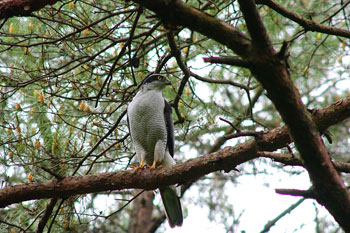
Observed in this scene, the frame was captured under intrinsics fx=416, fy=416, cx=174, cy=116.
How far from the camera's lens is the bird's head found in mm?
4586

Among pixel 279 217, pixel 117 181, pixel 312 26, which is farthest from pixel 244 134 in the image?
pixel 279 217

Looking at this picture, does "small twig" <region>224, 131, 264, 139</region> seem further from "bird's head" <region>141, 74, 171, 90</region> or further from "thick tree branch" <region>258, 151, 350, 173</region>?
"bird's head" <region>141, 74, 171, 90</region>

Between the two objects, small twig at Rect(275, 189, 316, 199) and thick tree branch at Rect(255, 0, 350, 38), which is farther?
thick tree branch at Rect(255, 0, 350, 38)

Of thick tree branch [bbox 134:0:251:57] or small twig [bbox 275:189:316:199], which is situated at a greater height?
thick tree branch [bbox 134:0:251:57]

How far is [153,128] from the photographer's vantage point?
462 centimetres

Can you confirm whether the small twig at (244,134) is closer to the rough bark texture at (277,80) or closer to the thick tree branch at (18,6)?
the rough bark texture at (277,80)

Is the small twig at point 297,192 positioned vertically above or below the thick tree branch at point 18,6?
below

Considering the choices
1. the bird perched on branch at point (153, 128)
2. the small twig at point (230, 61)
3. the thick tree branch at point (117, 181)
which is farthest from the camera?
the bird perched on branch at point (153, 128)

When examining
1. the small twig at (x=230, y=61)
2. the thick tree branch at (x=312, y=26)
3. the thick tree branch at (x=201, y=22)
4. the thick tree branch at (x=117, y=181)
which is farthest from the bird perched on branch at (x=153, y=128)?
the small twig at (x=230, y=61)

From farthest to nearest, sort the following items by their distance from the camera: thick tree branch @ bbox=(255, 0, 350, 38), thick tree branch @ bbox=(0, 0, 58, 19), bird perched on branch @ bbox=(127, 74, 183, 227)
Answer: bird perched on branch @ bbox=(127, 74, 183, 227) → thick tree branch @ bbox=(255, 0, 350, 38) → thick tree branch @ bbox=(0, 0, 58, 19)

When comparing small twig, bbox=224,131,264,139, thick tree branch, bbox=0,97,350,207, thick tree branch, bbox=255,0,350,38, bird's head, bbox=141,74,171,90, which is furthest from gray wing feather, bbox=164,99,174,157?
small twig, bbox=224,131,264,139

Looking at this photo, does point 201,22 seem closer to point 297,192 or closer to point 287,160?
point 297,192

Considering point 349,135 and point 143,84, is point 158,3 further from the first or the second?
point 349,135

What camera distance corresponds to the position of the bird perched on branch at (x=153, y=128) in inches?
179
